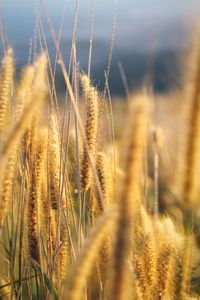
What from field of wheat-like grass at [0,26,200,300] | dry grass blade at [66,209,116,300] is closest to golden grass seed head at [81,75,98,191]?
field of wheat-like grass at [0,26,200,300]

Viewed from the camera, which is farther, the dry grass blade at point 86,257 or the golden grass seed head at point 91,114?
the golden grass seed head at point 91,114

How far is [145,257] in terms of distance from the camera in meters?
1.69

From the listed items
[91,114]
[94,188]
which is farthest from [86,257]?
[94,188]

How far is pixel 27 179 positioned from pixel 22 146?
0.12m

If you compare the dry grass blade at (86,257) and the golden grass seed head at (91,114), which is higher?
the golden grass seed head at (91,114)

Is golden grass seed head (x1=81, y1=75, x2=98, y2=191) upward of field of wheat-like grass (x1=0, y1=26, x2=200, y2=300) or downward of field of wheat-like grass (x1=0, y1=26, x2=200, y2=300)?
upward

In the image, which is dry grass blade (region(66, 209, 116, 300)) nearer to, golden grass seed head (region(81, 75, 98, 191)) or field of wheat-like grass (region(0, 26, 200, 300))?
field of wheat-like grass (region(0, 26, 200, 300))

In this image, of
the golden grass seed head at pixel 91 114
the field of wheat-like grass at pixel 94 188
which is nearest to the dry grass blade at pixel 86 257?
the field of wheat-like grass at pixel 94 188

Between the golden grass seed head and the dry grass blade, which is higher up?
the golden grass seed head

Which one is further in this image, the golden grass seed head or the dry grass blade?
the golden grass seed head

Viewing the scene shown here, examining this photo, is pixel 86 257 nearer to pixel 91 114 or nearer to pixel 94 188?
pixel 91 114

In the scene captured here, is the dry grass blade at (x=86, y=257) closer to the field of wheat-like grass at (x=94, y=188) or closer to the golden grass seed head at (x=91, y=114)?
the field of wheat-like grass at (x=94, y=188)

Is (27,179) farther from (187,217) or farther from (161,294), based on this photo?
(187,217)

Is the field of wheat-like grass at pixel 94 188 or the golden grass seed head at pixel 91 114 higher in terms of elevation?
the golden grass seed head at pixel 91 114
